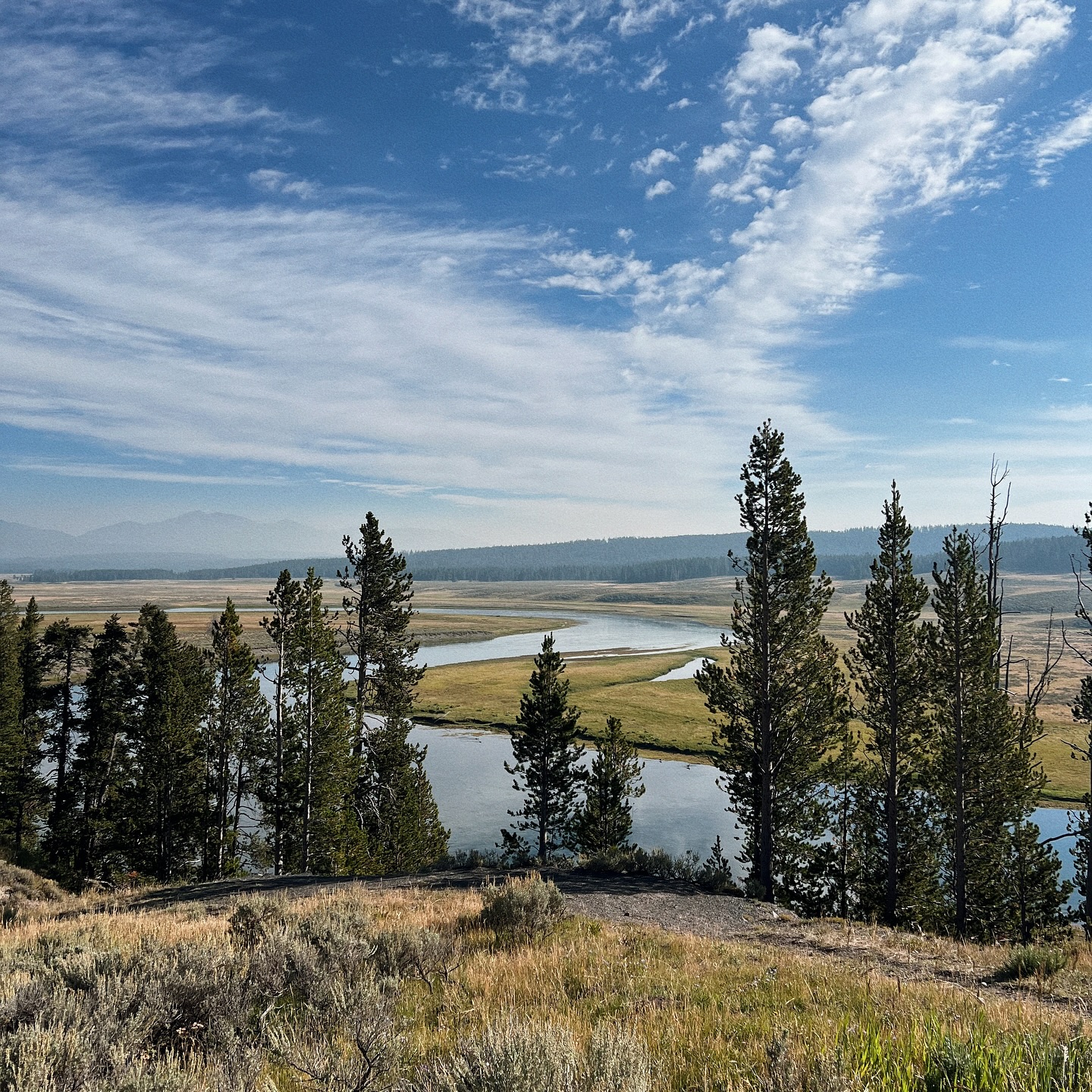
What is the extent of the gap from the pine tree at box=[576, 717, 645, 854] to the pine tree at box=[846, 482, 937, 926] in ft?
35.8

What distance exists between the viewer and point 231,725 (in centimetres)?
3512

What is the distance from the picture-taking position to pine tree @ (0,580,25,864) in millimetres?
34844

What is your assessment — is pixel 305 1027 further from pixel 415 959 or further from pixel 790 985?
pixel 790 985

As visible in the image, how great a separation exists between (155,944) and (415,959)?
141 inches

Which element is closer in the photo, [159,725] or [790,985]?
[790,985]

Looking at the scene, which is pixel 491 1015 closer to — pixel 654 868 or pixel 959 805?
pixel 654 868

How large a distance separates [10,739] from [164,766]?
1041cm

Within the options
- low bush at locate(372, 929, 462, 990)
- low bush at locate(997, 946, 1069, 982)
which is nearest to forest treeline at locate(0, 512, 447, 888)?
low bush at locate(372, 929, 462, 990)

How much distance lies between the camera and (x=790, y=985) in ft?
28.6

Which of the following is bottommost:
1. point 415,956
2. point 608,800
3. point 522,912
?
point 608,800

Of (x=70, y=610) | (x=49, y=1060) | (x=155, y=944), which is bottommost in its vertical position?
(x=70, y=610)

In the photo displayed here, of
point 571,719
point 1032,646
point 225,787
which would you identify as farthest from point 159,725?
point 1032,646

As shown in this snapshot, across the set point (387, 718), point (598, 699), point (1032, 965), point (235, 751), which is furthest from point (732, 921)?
point (598, 699)

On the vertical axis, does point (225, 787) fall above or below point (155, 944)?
below
